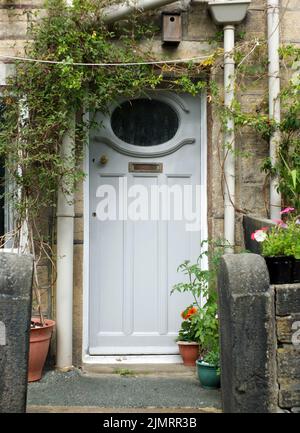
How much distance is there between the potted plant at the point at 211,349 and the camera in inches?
194

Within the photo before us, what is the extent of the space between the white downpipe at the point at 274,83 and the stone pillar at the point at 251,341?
6.79 feet

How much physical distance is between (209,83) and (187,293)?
6.78 feet

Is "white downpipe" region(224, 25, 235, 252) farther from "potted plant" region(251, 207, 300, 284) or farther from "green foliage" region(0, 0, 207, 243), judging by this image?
"potted plant" region(251, 207, 300, 284)

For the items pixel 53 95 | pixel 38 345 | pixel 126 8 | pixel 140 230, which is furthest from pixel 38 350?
pixel 126 8

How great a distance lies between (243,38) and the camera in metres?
5.71

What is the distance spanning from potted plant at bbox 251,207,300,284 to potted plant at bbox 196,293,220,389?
104 cm

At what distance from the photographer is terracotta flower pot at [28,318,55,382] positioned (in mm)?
5043

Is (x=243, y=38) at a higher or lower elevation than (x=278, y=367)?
higher

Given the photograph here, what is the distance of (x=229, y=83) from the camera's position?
219 inches

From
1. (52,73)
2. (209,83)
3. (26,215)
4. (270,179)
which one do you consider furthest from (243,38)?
(26,215)

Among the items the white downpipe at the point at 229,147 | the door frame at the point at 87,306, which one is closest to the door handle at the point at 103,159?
the door frame at the point at 87,306

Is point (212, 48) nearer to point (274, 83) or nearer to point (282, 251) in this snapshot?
point (274, 83)

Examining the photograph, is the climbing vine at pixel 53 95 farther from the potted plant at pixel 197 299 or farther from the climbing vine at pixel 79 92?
the potted plant at pixel 197 299

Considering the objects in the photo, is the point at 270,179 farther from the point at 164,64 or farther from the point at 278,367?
the point at 278,367
